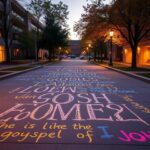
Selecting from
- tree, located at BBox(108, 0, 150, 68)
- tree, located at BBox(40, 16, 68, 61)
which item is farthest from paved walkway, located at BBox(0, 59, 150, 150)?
tree, located at BBox(40, 16, 68, 61)

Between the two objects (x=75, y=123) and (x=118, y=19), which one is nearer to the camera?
(x=75, y=123)

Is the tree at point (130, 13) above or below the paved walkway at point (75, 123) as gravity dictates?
above

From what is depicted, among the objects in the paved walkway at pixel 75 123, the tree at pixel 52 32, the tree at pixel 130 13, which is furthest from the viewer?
the tree at pixel 52 32

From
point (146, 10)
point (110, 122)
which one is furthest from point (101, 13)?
point (110, 122)

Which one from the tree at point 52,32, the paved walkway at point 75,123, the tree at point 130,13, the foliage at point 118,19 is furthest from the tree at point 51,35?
the paved walkway at point 75,123

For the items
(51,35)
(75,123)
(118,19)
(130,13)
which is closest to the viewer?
(75,123)

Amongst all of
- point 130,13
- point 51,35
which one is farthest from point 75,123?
point 51,35

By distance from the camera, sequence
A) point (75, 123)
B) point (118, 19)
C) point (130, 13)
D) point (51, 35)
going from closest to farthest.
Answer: point (75, 123)
point (130, 13)
point (118, 19)
point (51, 35)

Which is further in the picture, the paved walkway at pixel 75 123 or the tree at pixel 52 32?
the tree at pixel 52 32

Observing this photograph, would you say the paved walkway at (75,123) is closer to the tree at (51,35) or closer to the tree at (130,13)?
the tree at (130,13)

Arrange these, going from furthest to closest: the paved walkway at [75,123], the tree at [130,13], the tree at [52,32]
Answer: the tree at [52,32], the tree at [130,13], the paved walkway at [75,123]

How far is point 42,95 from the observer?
1388cm

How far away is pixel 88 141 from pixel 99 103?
4956mm

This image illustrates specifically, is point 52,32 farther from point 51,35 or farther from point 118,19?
point 118,19
